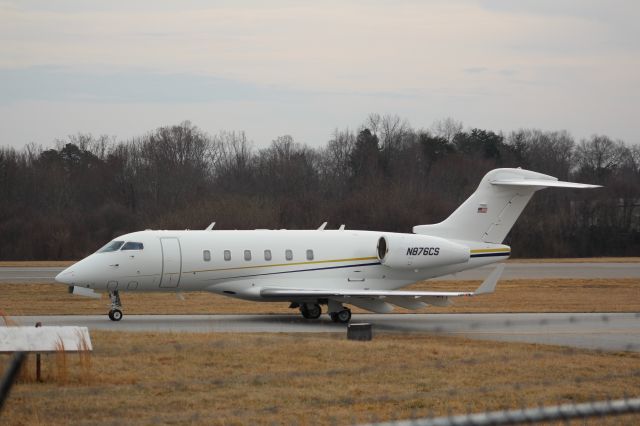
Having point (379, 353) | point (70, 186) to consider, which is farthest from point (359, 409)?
point (70, 186)

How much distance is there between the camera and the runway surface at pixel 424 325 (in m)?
21.0

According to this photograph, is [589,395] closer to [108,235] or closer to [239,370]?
[239,370]

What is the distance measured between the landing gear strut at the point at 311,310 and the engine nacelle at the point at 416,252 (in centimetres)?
208

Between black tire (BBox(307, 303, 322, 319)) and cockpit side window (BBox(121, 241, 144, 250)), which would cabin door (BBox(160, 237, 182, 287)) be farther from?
black tire (BBox(307, 303, 322, 319))

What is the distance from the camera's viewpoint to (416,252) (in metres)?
25.8

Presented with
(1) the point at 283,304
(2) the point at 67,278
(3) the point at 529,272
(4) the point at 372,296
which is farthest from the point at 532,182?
(3) the point at 529,272

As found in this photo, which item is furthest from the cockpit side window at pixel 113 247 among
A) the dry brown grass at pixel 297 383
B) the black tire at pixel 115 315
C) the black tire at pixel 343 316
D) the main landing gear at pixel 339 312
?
the dry brown grass at pixel 297 383

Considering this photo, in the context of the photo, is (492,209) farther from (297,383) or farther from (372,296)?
(297,383)

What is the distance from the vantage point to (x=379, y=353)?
16391 millimetres

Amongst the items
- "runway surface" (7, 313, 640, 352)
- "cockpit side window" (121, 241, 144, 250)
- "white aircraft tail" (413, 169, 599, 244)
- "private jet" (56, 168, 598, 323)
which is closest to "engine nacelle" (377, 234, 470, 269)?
"private jet" (56, 168, 598, 323)

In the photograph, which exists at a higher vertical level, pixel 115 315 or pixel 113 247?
pixel 113 247

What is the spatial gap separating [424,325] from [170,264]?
256 inches

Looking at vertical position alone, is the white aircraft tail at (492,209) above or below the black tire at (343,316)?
above

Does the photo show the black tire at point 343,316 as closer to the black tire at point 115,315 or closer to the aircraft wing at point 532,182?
the black tire at point 115,315
